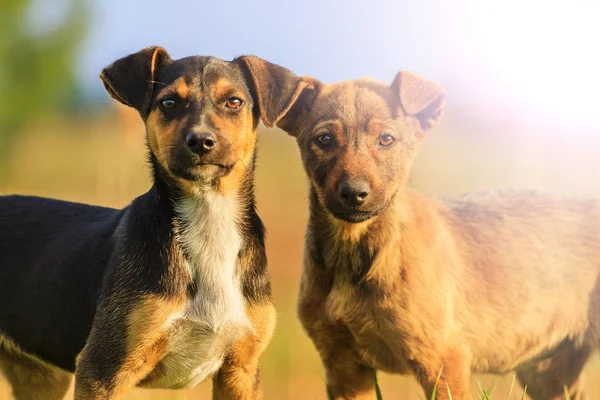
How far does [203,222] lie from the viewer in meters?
5.09

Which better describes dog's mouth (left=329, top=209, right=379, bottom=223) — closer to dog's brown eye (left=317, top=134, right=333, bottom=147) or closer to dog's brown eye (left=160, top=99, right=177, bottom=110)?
dog's brown eye (left=317, top=134, right=333, bottom=147)

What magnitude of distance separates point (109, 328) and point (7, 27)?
2770 cm

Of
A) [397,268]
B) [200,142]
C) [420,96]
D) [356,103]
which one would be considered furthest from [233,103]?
[397,268]

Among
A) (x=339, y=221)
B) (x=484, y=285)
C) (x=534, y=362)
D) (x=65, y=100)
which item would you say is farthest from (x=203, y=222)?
(x=65, y=100)

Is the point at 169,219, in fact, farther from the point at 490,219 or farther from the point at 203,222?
the point at 490,219

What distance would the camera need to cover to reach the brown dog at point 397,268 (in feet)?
18.5

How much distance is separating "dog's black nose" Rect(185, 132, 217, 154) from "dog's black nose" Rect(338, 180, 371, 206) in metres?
1.06

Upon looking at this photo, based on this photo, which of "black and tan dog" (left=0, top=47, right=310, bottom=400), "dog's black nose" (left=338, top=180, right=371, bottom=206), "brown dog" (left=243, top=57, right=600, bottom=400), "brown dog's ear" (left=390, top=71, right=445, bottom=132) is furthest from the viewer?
"brown dog's ear" (left=390, top=71, right=445, bottom=132)

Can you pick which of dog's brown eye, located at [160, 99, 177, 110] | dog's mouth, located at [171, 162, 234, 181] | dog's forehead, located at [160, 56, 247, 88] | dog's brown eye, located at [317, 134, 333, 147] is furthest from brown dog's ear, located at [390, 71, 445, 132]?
dog's brown eye, located at [160, 99, 177, 110]

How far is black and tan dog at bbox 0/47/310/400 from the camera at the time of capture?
4723mm

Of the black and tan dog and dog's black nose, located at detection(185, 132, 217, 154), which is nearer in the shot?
dog's black nose, located at detection(185, 132, 217, 154)

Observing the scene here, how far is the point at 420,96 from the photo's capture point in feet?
19.4

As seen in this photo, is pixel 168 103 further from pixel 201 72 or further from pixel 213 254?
pixel 213 254

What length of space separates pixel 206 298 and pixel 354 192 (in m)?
1.21
